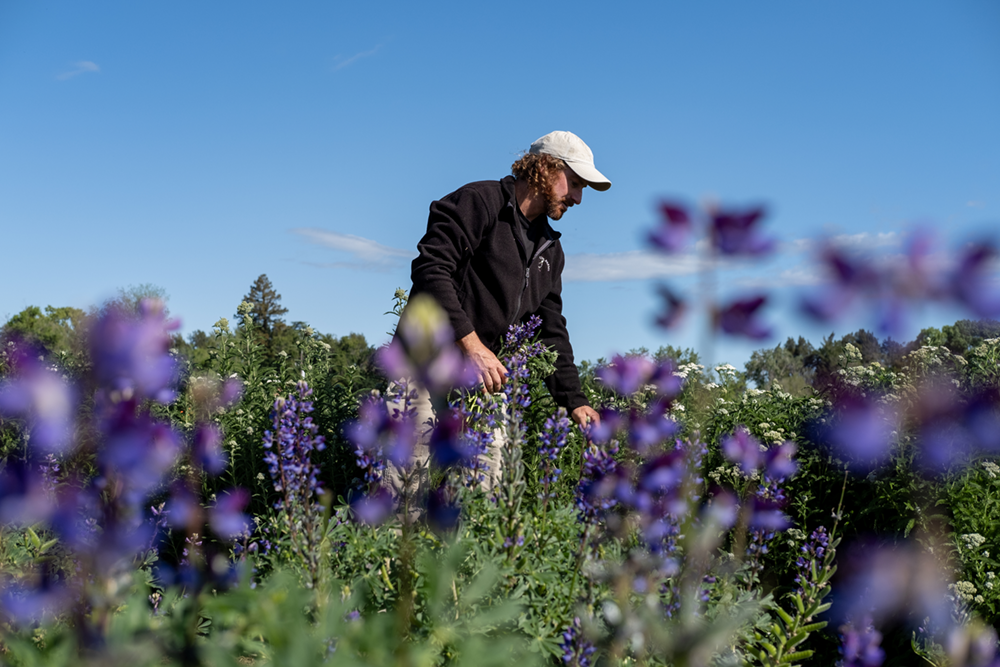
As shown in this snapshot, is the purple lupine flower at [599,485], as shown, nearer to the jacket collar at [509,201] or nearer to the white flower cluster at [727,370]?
the jacket collar at [509,201]

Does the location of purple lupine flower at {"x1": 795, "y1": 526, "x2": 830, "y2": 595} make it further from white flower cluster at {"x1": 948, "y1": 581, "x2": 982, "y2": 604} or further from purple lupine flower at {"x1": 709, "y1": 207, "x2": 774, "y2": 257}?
purple lupine flower at {"x1": 709, "y1": 207, "x2": 774, "y2": 257}

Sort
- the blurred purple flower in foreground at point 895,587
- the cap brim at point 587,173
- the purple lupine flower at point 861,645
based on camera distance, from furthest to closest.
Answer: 1. the cap brim at point 587,173
2. the purple lupine flower at point 861,645
3. the blurred purple flower in foreground at point 895,587

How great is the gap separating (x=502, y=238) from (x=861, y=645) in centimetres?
255

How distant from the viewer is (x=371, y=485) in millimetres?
2617

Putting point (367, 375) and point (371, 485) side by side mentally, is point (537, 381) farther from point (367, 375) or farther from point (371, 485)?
point (371, 485)

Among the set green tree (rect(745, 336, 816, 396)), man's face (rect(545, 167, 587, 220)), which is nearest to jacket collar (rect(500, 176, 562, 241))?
man's face (rect(545, 167, 587, 220))

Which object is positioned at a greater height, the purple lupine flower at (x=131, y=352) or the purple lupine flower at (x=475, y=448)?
the purple lupine flower at (x=131, y=352)

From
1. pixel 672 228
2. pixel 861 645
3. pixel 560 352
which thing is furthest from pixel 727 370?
pixel 672 228

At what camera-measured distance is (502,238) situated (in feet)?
13.2

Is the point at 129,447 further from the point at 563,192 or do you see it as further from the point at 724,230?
the point at 563,192

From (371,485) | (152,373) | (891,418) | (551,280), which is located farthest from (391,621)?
(551,280)

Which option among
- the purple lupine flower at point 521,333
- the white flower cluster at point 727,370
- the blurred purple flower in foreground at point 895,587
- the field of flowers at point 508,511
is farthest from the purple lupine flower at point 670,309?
the white flower cluster at point 727,370

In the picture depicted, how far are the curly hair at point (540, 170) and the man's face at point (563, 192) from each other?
0.02 meters

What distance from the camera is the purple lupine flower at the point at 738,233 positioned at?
1.16 m
